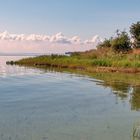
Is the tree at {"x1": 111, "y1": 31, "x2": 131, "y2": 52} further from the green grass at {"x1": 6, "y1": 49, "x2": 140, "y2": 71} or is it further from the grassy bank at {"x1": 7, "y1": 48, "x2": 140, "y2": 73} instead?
the grassy bank at {"x1": 7, "y1": 48, "x2": 140, "y2": 73}

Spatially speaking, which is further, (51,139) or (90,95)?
(90,95)

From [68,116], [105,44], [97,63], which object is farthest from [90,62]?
[68,116]

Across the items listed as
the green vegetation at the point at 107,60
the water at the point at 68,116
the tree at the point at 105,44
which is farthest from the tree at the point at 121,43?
the water at the point at 68,116

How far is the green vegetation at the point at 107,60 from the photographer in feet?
173

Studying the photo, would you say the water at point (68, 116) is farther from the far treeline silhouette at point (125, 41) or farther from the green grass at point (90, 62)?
the far treeline silhouette at point (125, 41)

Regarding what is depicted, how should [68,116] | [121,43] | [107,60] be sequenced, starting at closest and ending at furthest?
1. [68,116]
2. [107,60]
3. [121,43]

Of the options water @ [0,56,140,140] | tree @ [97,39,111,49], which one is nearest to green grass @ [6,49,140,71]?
tree @ [97,39,111,49]

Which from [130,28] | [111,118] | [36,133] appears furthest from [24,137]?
[130,28]

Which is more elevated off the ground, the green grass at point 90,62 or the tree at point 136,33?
the tree at point 136,33

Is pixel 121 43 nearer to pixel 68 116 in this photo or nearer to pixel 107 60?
pixel 107 60

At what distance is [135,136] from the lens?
1341cm

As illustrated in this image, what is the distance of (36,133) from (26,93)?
1259 centimetres

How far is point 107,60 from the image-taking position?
192ft

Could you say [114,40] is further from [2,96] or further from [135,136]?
[135,136]
